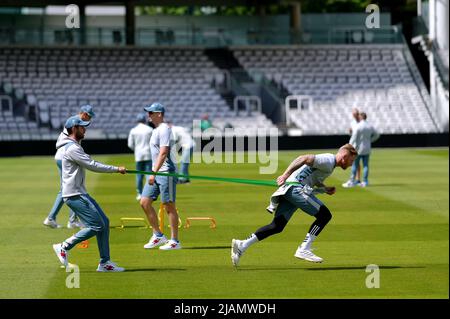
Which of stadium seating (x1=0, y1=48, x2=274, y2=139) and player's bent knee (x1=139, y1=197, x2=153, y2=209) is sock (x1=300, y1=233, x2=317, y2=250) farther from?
stadium seating (x1=0, y1=48, x2=274, y2=139)

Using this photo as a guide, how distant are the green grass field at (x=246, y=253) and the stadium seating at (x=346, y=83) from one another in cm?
2376

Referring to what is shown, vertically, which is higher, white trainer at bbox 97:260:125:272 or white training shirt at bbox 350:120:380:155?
white training shirt at bbox 350:120:380:155

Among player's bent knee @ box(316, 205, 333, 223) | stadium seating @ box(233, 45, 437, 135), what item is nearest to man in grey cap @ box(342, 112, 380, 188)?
player's bent knee @ box(316, 205, 333, 223)

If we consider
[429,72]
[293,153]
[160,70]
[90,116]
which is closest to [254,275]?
[90,116]

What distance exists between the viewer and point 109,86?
52.1 meters

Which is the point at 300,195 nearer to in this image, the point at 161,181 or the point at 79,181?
the point at 161,181

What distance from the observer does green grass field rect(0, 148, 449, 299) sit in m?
11.7

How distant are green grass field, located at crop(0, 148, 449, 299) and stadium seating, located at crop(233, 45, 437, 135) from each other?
23761 mm

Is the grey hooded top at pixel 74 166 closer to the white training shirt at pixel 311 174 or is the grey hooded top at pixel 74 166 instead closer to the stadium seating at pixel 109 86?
the white training shirt at pixel 311 174

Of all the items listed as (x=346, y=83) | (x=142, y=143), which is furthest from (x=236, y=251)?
(x=346, y=83)

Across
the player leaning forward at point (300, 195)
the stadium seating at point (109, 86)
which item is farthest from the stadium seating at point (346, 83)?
the player leaning forward at point (300, 195)

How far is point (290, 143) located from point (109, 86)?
1172cm

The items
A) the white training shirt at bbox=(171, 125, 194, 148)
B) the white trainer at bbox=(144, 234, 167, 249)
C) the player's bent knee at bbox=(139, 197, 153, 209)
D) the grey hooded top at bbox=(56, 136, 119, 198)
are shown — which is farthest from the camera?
the white training shirt at bbox=(171, 125, 194, 148)
